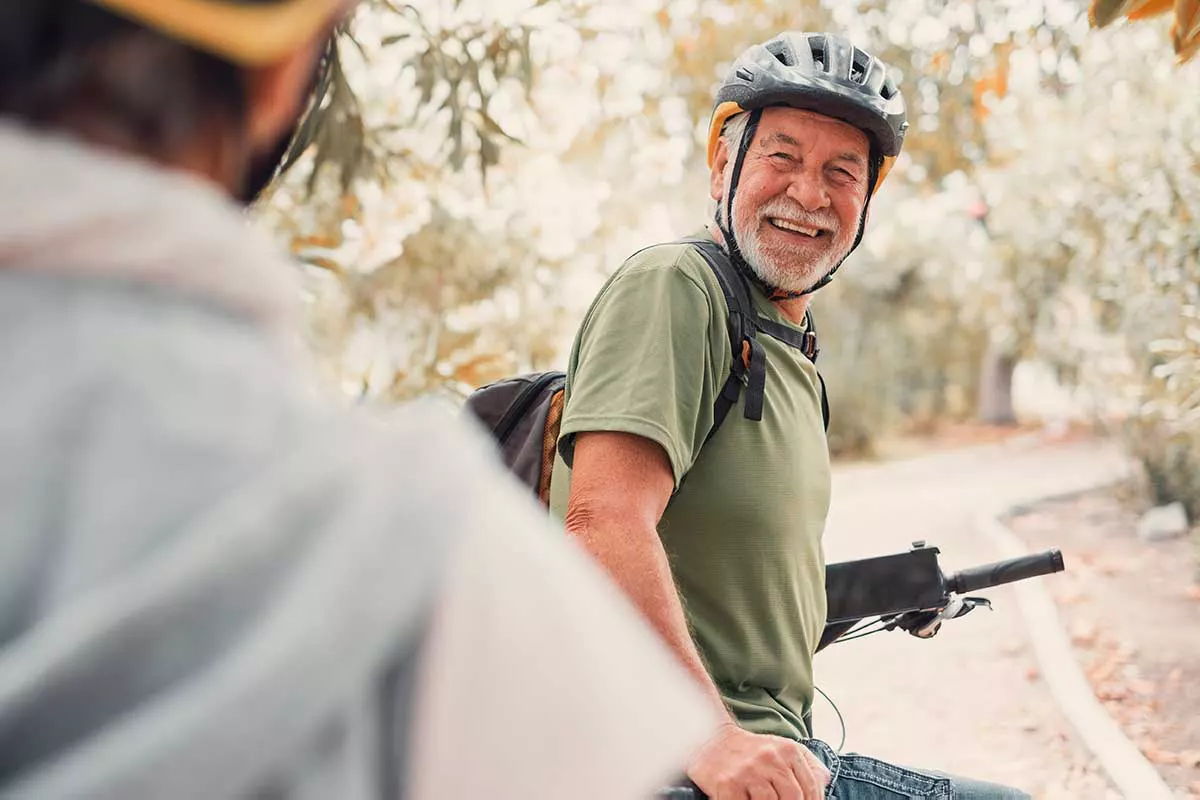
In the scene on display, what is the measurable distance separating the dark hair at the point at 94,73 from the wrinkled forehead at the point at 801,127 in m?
2.08

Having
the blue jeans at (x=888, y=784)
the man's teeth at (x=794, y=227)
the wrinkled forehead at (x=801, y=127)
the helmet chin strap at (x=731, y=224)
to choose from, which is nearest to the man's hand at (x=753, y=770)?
the blue jeans at (x=888, y=784)

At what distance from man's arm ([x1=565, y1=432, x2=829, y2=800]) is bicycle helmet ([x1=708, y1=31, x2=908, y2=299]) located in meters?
0.65

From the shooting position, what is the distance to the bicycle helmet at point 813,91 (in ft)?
8.69

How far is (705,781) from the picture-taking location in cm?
189

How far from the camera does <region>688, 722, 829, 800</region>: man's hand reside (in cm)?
188

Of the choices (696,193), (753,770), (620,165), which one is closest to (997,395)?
(696,193)

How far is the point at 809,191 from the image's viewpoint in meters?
2.65

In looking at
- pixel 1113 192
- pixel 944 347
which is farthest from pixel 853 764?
pixel 944 347

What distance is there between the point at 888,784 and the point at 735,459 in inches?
30.1

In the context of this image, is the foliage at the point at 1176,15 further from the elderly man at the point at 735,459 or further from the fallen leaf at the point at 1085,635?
the fallen leaf at the point at 1085,635

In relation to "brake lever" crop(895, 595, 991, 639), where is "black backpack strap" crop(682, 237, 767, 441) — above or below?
above

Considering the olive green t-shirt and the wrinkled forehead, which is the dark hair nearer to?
the olive green t-shirt

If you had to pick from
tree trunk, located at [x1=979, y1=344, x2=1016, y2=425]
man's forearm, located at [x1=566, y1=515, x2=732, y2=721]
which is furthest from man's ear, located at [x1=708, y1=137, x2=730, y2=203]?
tree trunk, located at [x1=979, y1=344, x2=1016, y2=425]

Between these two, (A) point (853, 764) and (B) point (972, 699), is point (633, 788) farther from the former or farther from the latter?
(B) point (972, 699)
